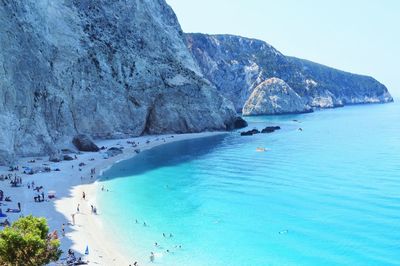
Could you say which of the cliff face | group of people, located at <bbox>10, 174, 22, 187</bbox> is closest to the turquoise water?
group of people, located at <bbox>10, 174, 22, 187</bbox>

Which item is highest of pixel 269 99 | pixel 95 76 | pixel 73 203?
pixel 95 76

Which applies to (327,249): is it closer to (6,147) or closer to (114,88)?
(6,147)

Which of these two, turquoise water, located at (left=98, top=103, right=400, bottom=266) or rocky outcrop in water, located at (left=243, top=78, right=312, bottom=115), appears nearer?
turquoise water, located at (left=98, top=103, right=400, bottom=266)

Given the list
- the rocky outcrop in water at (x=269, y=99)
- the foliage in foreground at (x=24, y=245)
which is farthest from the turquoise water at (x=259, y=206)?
the rocky outcrop in water at (x=269, y=99)

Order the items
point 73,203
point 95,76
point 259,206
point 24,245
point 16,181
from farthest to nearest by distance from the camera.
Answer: point 95,76 < point 16,181 < point 73,203 < point 259,206 < point 24,245

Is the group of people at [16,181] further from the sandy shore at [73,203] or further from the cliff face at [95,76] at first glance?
the cliff face at [95,76]

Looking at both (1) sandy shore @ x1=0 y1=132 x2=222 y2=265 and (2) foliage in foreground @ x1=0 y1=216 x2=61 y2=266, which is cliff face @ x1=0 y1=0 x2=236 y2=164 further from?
(2) foliage in foreground @ x1=0 y1=216 x2=61 y2=266

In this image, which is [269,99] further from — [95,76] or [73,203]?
[73,203]

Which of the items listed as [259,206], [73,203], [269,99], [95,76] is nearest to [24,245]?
[73,203]
